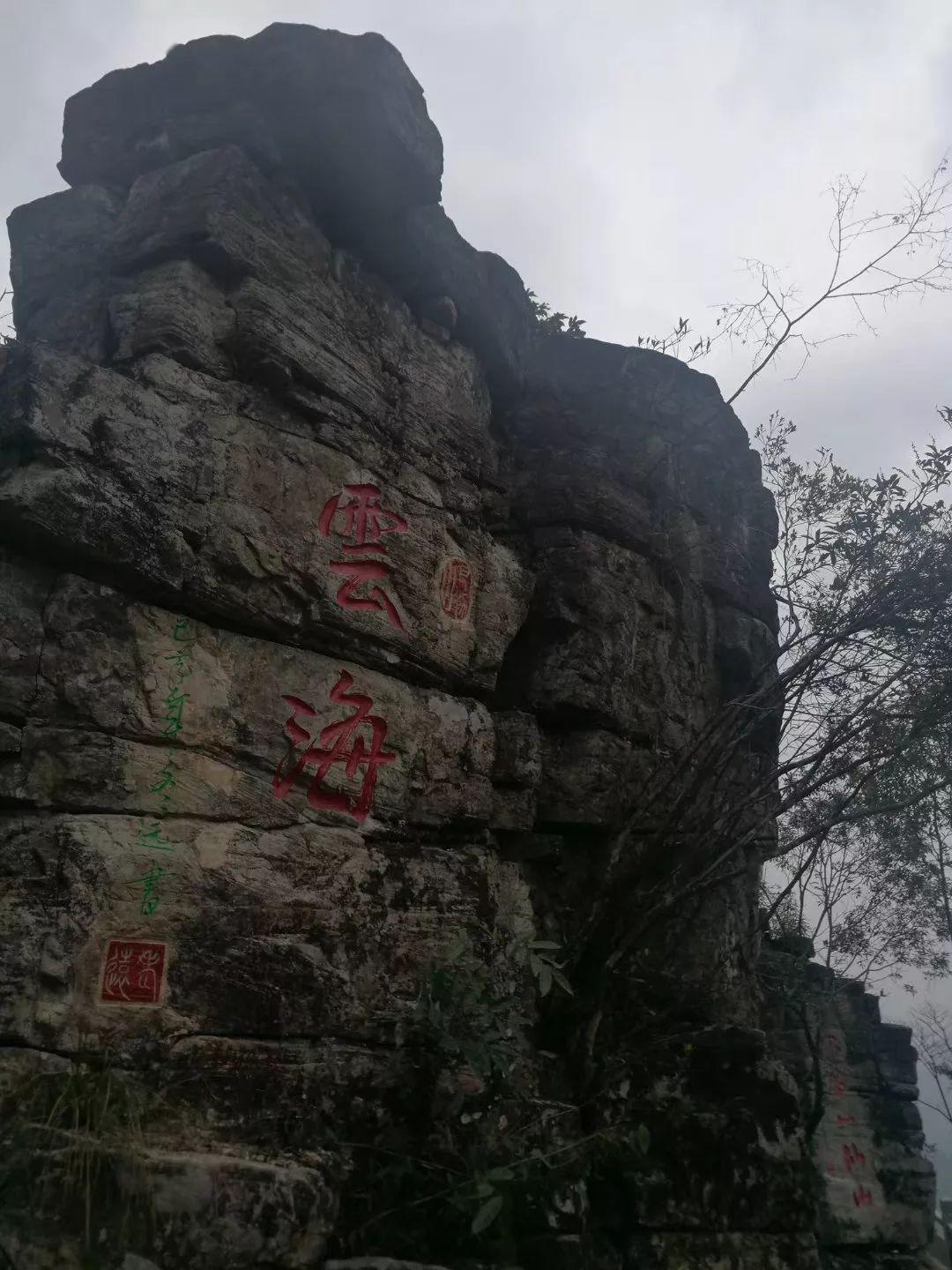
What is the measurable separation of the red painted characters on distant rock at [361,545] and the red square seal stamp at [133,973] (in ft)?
6.03

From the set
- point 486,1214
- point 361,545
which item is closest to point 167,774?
point 361,545

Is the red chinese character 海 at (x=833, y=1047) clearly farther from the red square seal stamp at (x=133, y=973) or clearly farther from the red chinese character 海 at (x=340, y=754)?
the red square seal stamp at (x=133, y=973)


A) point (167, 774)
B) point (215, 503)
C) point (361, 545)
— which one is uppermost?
point (361, 545)

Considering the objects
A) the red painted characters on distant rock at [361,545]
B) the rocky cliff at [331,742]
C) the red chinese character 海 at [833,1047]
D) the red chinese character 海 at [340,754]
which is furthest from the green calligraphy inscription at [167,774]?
the red chinese character 海 at [833,1047]

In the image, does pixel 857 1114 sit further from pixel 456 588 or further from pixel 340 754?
pixel 340 754

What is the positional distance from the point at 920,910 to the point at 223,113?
11.2 meters

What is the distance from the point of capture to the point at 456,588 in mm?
5754

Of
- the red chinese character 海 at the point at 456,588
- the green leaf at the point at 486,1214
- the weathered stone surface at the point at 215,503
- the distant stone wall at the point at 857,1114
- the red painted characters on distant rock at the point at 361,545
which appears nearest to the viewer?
the green leaf at the point at 486,1214

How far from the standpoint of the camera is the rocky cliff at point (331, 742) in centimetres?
387

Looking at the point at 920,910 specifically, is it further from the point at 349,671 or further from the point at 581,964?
the point at 349,671

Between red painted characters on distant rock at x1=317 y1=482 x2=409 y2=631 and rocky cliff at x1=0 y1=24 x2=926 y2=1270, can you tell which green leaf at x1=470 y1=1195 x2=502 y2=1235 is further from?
red painted characters on distant rock at x1=317 y1=482 x2=409 y2=631

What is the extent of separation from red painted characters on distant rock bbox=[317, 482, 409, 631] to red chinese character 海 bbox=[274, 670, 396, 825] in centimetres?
41

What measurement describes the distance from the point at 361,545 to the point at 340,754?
1.08 meters

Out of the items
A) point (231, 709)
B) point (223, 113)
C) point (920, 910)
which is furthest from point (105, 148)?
point (920, 910)
